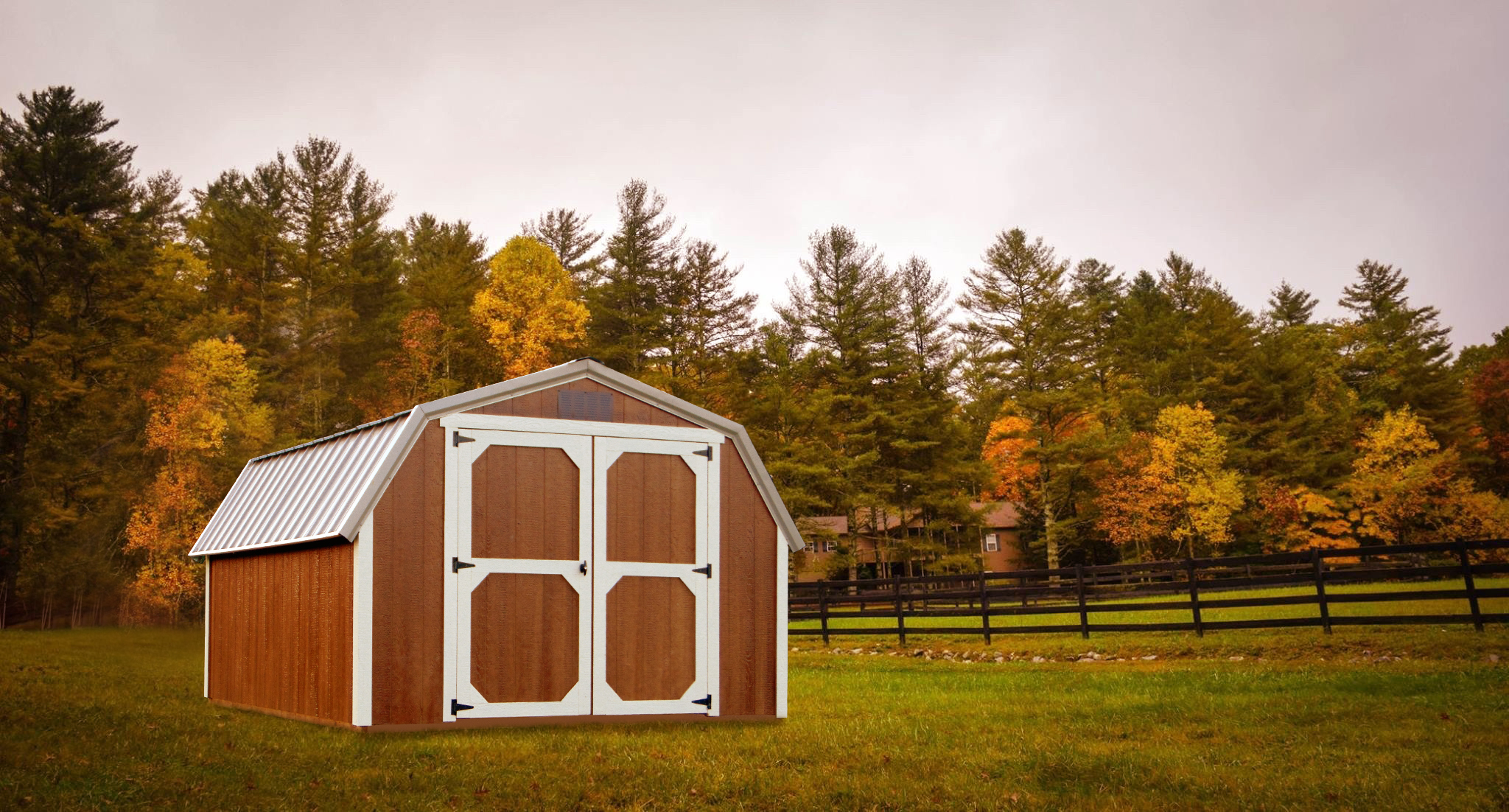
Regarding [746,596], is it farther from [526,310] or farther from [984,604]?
[526,310]

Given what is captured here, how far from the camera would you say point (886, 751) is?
954 centimetres

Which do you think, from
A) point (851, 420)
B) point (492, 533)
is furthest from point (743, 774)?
point (851, 420)

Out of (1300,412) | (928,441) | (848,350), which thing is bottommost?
(928,441)

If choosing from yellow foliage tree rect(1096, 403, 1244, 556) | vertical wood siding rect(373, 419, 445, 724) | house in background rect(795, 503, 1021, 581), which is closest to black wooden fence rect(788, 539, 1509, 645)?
house in background rect(795, 503, 1021, 581)

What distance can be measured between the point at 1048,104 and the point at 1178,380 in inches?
917

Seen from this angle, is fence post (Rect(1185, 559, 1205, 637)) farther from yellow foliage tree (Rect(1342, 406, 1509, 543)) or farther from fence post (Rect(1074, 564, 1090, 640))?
yellow foliage tree (Rect(1342, 406, 1509, 543))

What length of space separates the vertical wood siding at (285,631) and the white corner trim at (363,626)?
141mm

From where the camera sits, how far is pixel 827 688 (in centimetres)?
1622

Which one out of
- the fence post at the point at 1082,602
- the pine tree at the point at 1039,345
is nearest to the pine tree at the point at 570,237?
the pine tree at the point at 1039,345

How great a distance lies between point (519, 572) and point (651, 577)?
1451 mm

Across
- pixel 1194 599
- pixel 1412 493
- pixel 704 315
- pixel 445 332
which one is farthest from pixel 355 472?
pixel 1412 493

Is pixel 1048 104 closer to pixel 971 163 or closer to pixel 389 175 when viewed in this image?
pixel 971 163

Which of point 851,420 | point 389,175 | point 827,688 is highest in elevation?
point 389,175

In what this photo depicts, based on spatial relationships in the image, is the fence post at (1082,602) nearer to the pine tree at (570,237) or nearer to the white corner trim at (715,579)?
the white corner trim at (715,579)
